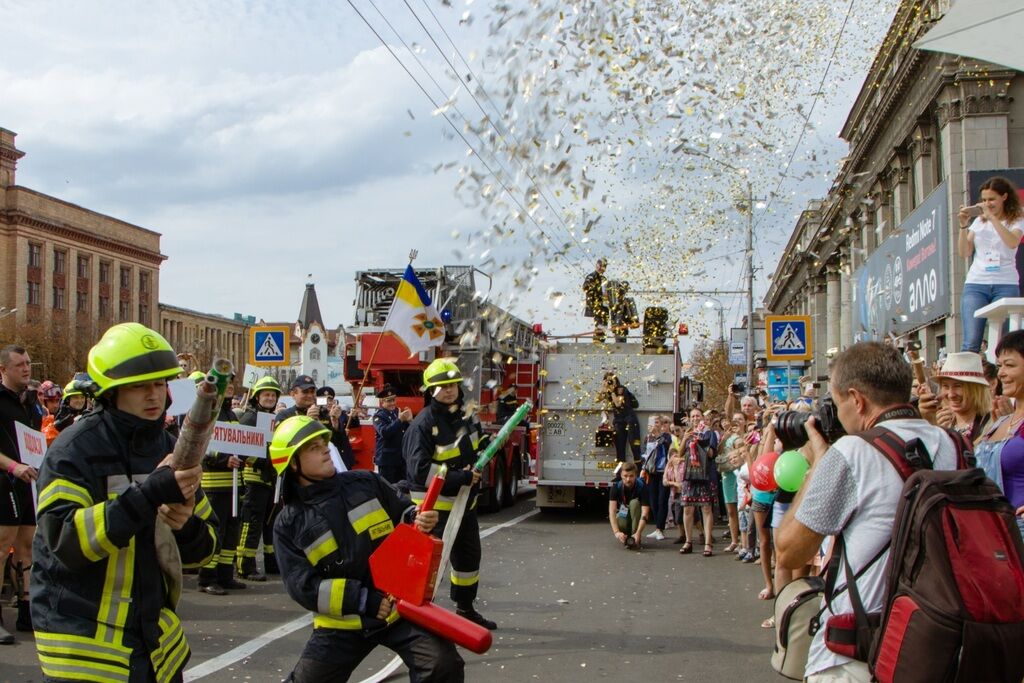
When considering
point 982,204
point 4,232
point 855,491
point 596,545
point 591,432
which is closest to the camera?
point 855,491

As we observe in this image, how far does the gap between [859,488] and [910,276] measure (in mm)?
22585

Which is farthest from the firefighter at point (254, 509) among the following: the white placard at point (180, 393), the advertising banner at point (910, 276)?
the advertising banner at point (910, 276)

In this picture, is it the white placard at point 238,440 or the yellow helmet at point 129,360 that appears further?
the white placard at point 238,440

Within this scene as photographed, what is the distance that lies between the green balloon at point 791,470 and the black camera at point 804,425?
14.0 inches

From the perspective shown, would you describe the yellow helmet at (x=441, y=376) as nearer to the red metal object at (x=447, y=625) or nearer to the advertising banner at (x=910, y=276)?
the red metal object at (x=447, y=625)

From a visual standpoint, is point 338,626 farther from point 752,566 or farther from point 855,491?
point 752,566

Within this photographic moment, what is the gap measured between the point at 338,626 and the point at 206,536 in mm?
997

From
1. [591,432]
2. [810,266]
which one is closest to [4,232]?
[810,266]

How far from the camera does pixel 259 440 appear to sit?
9898mm

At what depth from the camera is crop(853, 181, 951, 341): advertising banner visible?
20.7 meters

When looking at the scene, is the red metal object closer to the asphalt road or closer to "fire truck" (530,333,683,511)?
the asphalt road

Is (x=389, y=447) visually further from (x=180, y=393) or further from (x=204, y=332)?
(x=204, y=332)

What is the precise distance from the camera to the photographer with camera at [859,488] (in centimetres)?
297

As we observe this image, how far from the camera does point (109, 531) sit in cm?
301
